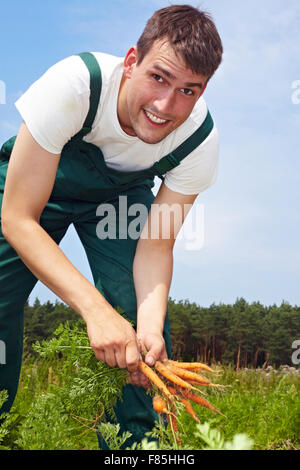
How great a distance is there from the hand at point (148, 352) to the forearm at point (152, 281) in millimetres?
65

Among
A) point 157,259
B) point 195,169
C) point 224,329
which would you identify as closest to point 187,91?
point 195,169

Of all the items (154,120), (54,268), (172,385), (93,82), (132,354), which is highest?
(93,82)

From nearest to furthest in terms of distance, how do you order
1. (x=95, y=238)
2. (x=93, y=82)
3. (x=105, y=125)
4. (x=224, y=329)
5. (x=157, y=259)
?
(x=93, y=82) < (x=105, y=125) < (x=157, y=259) < (x=95, y=238) < (x=224, y=329)

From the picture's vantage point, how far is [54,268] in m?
2.64

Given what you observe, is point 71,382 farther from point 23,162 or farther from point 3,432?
point 23,162

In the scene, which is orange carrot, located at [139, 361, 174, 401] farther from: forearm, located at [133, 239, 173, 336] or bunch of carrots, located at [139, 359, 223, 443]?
forearm, located at [133, 239, 173, 336]

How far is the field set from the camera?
83.6 inches

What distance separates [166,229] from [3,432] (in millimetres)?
1520

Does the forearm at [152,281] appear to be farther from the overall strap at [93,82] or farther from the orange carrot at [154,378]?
the overall strap at [93,82]

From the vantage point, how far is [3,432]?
257cm

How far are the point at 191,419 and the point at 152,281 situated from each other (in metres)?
1.63

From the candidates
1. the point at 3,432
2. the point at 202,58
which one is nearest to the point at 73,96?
the point at 202,58

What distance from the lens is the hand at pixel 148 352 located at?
267 centimetres

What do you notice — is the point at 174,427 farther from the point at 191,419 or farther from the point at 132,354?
the point at 191,419
